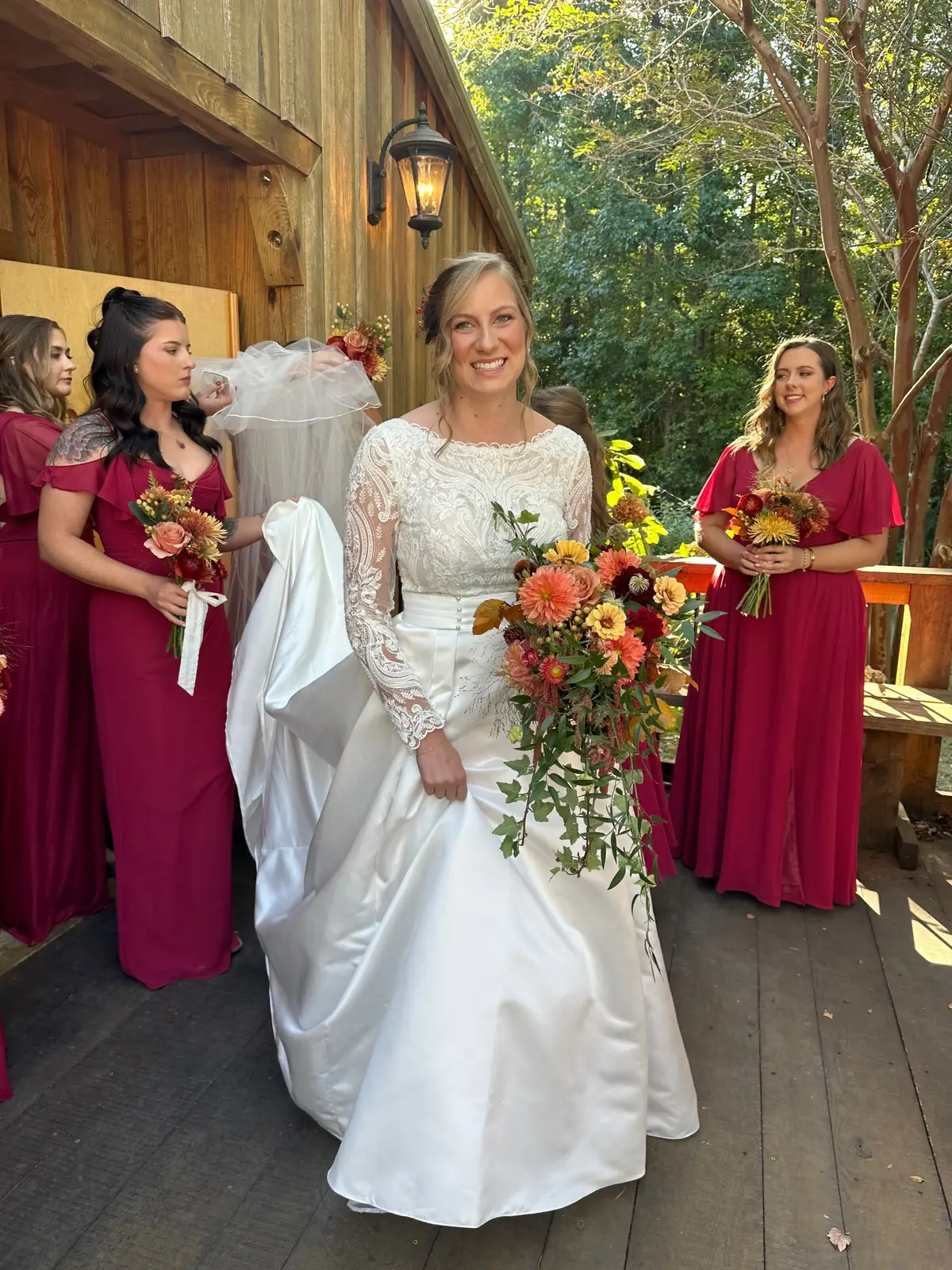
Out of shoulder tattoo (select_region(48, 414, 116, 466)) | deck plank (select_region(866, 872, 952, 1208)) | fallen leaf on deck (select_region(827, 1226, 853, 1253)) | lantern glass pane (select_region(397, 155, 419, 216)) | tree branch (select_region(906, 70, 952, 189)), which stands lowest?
deck plank (select_region(866, 872, 952, 1208))

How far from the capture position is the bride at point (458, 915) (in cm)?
198

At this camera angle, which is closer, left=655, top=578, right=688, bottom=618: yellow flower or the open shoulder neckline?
left=655, top=578, right=688, bottom=618: yellow flower

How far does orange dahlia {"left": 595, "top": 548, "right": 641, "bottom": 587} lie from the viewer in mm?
2012

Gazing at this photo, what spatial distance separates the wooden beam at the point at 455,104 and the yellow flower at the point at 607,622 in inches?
158

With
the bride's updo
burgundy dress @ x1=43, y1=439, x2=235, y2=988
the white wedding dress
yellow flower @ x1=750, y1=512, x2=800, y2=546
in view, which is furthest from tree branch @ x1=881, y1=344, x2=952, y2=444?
burgundy dress @ x1=43, y1=439, x2=235, y2=988

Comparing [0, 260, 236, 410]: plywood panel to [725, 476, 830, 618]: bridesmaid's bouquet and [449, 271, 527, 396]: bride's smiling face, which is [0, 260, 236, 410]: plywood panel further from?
[725, 476, 830, 618]: bridesmaid's bouquet

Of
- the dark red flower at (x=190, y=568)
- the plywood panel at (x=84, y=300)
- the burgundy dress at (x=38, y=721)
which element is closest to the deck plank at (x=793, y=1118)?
the dark red flower at (x=190, y=568)

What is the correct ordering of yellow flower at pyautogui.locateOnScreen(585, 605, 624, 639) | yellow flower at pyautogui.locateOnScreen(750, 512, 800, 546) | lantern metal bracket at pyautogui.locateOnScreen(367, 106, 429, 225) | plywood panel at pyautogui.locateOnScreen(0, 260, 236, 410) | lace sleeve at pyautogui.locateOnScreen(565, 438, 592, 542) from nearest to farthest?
yellow flower at pyautogui.locateOnScreen(585, 605, 624, 639)
lace sleeve at pyautogui.locateOnScreen(565, 438, 592, 542)
yellow flower at pyautogui.locateOnScreen(750, 512, 800, 546)
plywood panel at pyautogui.locateOnScreen(0, 260, 236, 410)
lantern metal bracket at pyautogui.locateOnScreen(367, 106, 429, 225)

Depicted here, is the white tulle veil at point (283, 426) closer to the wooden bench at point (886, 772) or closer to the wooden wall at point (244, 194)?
the wooden wall at point (244, 194)

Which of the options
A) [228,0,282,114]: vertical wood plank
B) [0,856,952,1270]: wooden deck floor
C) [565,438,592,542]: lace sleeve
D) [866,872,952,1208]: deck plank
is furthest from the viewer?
[228,0,282,114]: vertical wood plank

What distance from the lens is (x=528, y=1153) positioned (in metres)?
2.03

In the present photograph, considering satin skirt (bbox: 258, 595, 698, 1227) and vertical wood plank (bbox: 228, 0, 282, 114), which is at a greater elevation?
vertical wood plank (bbox: 228, 0, 282, 114)

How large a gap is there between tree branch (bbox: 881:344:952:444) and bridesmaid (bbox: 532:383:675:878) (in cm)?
375

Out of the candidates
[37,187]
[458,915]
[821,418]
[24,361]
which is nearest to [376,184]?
[37,187]
